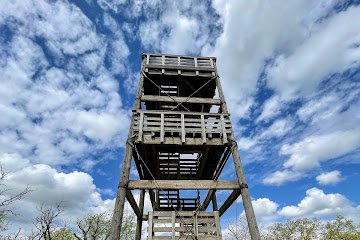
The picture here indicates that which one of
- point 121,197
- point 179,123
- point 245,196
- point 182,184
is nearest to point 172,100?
point 179,123

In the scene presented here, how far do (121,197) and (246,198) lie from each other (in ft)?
14.5

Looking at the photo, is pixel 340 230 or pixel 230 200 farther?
pixel 340 230

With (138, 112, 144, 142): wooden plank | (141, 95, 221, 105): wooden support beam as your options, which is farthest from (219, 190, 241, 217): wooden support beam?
(141, 95, 221, 105): wooden support beam

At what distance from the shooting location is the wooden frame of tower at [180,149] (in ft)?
23.9

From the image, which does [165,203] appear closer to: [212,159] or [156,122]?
[212,159]

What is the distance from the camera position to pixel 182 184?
24.3 ft

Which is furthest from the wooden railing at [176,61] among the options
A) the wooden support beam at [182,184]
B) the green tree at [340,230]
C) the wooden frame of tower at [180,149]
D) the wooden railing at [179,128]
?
the green tree at [340,230]

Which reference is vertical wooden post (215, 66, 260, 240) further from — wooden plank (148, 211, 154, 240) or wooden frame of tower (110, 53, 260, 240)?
wooden plank (148, 211, 154, 240)

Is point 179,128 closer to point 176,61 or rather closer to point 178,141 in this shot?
point 178,141

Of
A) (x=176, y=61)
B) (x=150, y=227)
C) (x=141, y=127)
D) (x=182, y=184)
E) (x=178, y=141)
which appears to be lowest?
(x=150, y=227)

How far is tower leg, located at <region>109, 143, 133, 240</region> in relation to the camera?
6.08 meters

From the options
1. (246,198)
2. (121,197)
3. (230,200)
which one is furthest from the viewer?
(230,200)

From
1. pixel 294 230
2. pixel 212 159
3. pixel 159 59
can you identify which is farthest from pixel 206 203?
pixel 294 230

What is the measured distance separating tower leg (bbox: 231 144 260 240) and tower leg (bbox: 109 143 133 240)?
4183 millimetres
